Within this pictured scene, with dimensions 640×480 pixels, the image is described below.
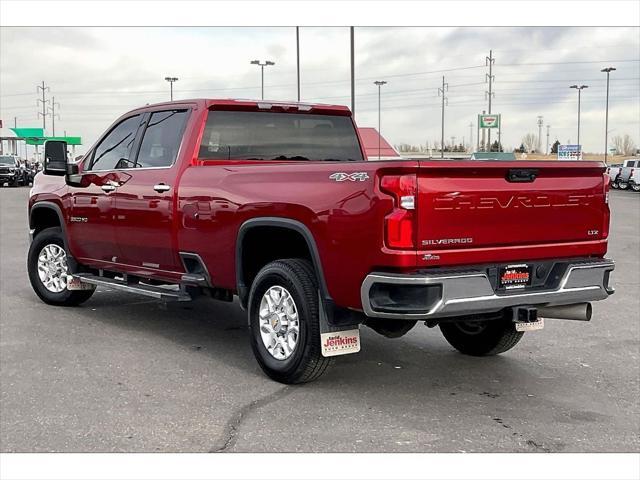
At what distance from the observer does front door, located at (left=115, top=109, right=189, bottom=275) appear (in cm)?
652

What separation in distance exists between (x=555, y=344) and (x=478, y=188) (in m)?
2.72

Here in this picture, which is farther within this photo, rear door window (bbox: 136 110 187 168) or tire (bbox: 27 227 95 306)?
tire (bbox: 27 227 95 306)

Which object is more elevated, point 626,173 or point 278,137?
point 278,137

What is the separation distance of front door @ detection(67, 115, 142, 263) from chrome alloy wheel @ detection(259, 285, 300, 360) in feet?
7.76

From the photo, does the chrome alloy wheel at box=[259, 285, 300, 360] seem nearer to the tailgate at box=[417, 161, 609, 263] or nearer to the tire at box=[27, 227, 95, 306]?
the tailgate at box=[417, 161, 609, 263]

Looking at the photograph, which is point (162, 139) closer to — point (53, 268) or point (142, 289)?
point (142, 289)

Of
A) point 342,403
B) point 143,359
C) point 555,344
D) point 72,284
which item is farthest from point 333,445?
point 72,284

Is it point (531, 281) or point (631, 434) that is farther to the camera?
point (531, 281)

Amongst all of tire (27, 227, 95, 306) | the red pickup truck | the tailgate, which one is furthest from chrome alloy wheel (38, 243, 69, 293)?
the tailgate

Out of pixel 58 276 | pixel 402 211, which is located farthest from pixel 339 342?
pixel 58 276

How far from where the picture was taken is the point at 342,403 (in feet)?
16.5

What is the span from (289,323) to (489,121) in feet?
248

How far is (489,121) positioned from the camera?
255 feet

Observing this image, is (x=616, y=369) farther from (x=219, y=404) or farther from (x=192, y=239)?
(x=192, y=239)
